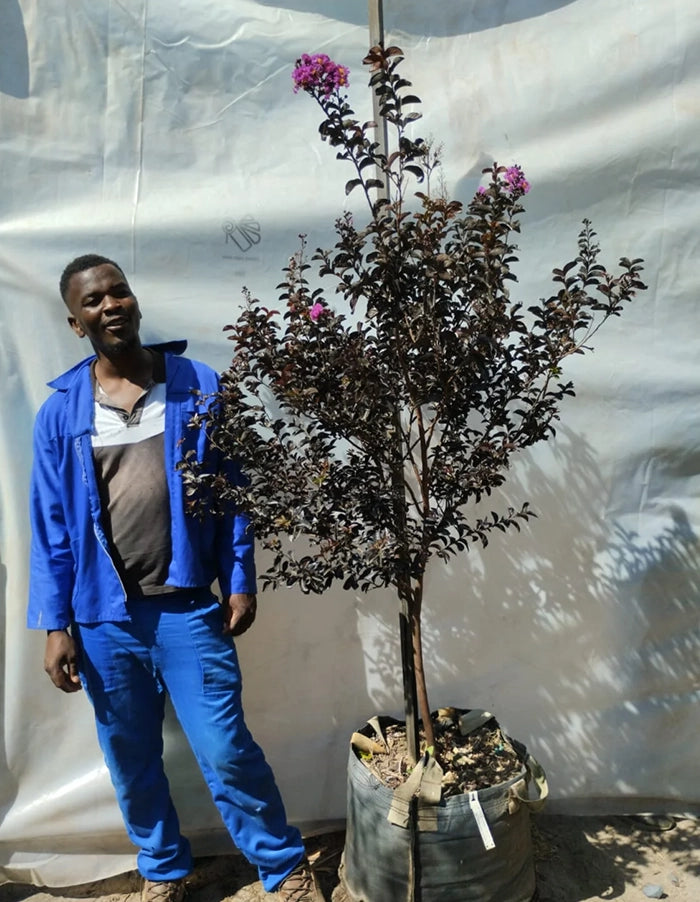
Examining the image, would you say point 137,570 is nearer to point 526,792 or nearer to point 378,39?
point 526,792

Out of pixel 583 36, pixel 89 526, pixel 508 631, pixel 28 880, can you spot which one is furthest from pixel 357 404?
pixel 28 880

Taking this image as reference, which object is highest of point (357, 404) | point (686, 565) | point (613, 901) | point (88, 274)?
point (88, 274)

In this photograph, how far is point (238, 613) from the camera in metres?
2.62

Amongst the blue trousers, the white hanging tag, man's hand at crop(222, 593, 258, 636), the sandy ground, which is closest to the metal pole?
man's hand at crop(222, 593, 258, 636)

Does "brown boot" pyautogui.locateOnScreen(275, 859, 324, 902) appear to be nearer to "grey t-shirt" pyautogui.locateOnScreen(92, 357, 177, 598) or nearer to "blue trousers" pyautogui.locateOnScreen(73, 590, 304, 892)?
Result: "blue trousers" pyautogui.locateOnScreen(73, 590, 304, 892)

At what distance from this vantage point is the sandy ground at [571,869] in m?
2.81

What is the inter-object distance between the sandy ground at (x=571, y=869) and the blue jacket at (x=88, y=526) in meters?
1.13

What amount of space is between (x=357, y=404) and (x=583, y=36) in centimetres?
167

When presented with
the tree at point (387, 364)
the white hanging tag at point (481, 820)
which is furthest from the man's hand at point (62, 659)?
the white hanging tag at point (481, 820)

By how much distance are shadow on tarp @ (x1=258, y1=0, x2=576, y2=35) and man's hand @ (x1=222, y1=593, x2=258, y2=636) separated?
2.01 meters

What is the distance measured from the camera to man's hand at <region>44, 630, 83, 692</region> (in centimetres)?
264

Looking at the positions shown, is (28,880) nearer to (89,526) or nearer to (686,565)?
(89,526)

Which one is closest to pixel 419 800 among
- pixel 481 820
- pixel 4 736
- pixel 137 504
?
pixel 481 820

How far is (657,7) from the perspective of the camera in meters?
2.85
